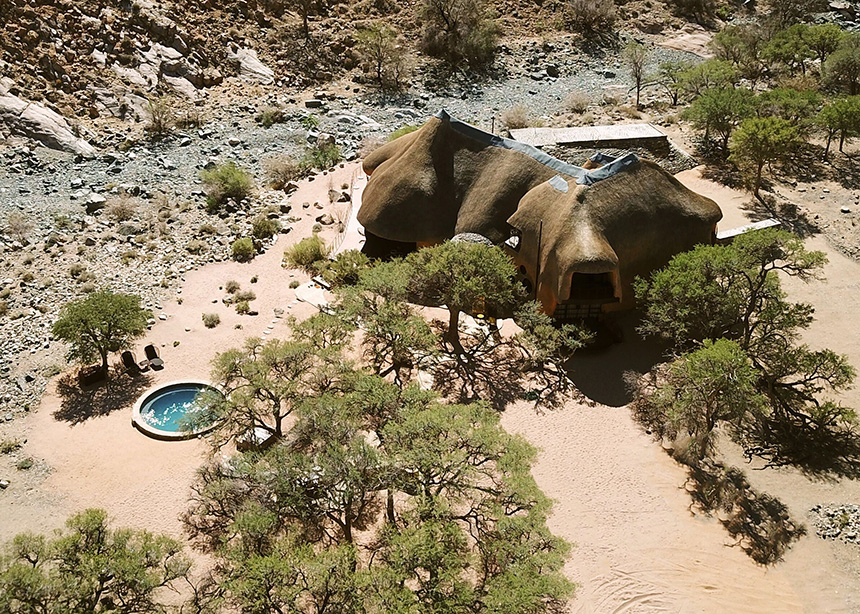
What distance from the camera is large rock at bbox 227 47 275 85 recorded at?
47.8 metres

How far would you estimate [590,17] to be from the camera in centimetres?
5628

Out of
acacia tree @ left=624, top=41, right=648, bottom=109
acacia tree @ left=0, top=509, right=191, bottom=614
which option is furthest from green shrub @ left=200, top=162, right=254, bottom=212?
acacia tree @ left=624, top=41, right=648, bottom=109

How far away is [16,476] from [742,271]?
70.9ft

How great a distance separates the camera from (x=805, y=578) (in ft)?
57.8

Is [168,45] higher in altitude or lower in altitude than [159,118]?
higher

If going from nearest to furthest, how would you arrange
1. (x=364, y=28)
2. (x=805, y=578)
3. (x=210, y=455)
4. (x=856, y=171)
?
(x=805, y=578)
(x=210, y=455)
(x=856, y=171)
(x=364, y=28)

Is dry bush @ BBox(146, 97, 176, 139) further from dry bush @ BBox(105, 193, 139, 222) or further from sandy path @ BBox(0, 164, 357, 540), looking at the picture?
A: sandy path @ BBox(0, 164, 357, 540)

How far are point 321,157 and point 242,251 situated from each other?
9.44 metres

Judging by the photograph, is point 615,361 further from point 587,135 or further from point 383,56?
point 383,56

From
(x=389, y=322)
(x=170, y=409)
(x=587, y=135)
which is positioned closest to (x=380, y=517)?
(x=389, y=322)

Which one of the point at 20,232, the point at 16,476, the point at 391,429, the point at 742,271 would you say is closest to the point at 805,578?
the point at 742,271

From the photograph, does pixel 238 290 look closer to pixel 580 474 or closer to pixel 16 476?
pixel 16 476

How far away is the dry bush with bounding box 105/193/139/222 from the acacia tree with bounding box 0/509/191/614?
2019 cm

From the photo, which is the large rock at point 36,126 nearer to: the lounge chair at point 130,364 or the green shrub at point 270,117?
the green shrub at point 270,117
